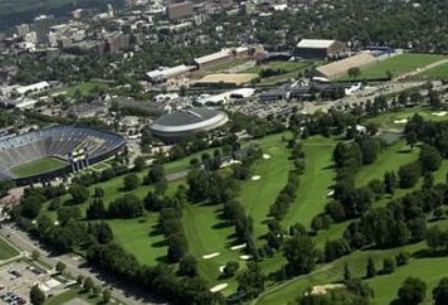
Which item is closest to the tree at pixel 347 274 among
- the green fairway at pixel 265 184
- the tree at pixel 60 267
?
the green fairway at pixel 265 184

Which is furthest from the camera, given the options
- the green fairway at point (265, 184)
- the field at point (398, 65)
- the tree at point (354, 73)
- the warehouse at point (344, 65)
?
the warehouse at point (344, 65)

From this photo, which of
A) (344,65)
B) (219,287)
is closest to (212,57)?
(344,65)

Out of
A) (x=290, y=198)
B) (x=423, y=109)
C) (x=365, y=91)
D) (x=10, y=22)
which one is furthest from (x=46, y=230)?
(x=10, y=22)

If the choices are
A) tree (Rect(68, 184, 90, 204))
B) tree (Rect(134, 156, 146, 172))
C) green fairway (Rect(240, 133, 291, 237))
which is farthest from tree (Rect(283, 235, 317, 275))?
tree (Rect(134, 156, 146, 172))

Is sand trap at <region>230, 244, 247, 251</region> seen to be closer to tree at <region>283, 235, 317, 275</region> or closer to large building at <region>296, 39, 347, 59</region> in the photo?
tree at <region>283, 235, 317, 275</region>

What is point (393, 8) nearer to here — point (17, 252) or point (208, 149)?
point (208, 149)

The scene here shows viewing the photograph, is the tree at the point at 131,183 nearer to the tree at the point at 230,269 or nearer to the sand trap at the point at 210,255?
the sand trap at the point at 210,255

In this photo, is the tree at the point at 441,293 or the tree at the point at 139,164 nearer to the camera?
the tree at the point at 441,293
